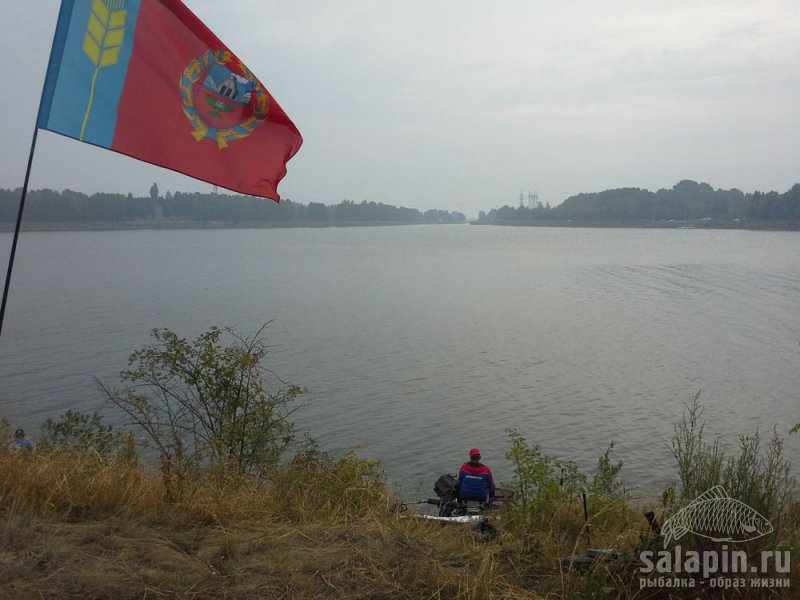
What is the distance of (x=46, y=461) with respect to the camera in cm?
605

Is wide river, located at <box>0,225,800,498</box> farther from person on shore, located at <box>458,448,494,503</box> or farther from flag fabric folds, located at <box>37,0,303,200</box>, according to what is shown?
flag fabric folds, located at <box>37,0,303,200</box>

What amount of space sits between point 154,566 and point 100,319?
105ft

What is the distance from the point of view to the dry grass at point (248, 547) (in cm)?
425

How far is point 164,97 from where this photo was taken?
19.9 feet

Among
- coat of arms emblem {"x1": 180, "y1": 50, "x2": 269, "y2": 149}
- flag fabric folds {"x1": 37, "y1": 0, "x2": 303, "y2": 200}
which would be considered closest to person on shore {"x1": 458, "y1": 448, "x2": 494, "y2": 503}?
flag fabric folds {"x1": 37, "y1": 0, "x2": 303, "y2": 200}

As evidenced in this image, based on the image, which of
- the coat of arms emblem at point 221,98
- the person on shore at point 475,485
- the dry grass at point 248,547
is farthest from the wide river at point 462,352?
the coat of arms emblem at point 221,98

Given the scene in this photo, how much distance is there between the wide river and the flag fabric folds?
8222 mm

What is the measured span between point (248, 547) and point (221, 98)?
3720 millimetres

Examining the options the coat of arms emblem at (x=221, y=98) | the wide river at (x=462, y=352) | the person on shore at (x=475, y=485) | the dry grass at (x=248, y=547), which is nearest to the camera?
the dry grass at (x=248, y=547)

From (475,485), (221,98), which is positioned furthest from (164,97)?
(475,485)

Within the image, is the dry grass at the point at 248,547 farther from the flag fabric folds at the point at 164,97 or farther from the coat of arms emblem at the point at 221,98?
the coat of arms emblem at the point at 221,98

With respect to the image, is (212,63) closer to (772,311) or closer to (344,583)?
(344,583)

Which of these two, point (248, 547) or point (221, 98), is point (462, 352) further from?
point (248, 547)

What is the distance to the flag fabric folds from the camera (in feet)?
18.2
